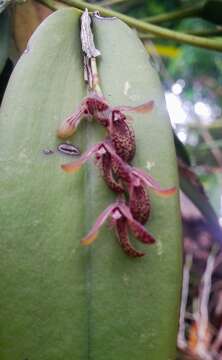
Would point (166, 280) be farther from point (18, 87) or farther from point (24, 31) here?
point (24, 31)

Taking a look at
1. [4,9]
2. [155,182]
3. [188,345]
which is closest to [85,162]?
[155,182]

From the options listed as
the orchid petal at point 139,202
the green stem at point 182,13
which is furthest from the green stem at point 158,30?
the orchid petal at point 139,202

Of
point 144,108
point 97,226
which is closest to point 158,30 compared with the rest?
point 144,108

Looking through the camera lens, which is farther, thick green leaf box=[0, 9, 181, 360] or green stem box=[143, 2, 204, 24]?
green stem box=[143, 2, 204, 24]

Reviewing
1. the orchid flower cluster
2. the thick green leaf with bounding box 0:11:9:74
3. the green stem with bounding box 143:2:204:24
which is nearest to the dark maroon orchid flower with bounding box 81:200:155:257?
the orchid flower cluster

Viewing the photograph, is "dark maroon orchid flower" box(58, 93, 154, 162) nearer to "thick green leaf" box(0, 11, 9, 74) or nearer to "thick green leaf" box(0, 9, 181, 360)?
"thick green leaf" box(0, 9, 181, 360)

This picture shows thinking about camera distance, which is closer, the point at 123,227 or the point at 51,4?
the point at 123,227

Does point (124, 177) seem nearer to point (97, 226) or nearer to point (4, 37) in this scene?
point (97, 226)
